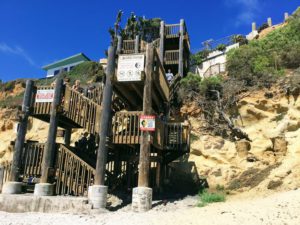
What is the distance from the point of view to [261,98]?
17734 millimetres

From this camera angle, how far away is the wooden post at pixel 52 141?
13.3m

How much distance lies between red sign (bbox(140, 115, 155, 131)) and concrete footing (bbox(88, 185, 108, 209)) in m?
2.68

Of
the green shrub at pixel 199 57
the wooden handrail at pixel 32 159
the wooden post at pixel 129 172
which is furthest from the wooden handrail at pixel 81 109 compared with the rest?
the green shrub at pixel 199 57

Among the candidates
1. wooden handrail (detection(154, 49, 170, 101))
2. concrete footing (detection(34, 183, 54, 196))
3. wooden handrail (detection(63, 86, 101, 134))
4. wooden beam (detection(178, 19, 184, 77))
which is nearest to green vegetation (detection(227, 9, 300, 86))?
wooden beam (detection(178, 19, 184, 77))

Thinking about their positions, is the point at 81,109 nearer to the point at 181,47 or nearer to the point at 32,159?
the point at 32,159

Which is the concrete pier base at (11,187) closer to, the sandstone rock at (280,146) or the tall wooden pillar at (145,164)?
the tall wooden pillar at (145,164)

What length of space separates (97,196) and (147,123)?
3.19 m

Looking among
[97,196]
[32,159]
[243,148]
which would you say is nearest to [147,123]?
[97,196]

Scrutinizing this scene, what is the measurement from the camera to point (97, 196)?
11.9 m

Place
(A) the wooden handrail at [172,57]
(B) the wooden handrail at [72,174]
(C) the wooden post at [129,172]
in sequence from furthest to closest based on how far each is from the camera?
(A) the wooden handrail at [172,57]
(C) the wooden post at [129,172]
(B) the wooden handrail at [72,174]

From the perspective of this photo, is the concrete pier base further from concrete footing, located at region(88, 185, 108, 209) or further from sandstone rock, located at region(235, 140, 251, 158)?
sandstone rock, located at region(235, 140, 251, 158)

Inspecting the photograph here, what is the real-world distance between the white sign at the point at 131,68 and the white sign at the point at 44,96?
3.55 metres

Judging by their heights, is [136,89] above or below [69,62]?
below

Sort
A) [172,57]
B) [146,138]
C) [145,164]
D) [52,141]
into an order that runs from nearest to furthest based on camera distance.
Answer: [145,164], [146,138], [52,141], [172,57]
